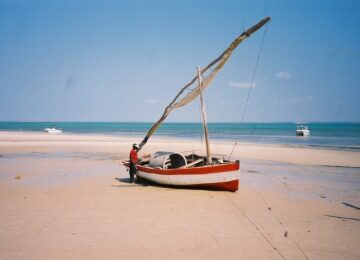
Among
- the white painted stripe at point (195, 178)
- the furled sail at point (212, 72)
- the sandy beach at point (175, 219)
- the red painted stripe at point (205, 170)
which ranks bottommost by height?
the sandy beach at point (175, 219)

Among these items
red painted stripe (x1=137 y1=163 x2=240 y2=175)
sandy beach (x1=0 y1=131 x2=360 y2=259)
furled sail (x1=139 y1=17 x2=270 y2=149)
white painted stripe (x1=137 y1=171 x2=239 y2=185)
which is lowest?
sandy beach (x1=0 y1=131 x2=360 y2=259)

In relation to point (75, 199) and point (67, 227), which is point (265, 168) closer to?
point (75, 199)

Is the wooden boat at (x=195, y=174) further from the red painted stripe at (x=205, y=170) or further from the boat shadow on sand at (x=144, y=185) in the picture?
the boat shadow on sand at (x=144, y=185)

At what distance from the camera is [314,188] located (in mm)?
14812

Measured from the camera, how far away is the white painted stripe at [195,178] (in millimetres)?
13125

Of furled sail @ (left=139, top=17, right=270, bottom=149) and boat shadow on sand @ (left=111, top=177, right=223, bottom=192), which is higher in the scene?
furled sail @ (left=139, top=17, right=270, bottom=149)

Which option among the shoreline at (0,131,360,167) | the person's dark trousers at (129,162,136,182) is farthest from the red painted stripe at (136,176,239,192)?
the shoreline at (0,131,360,167)

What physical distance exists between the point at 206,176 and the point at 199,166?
168 centimetres

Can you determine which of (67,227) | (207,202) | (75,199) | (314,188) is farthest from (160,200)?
(314,188)

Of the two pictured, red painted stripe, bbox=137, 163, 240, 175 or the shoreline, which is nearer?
red painted stripe, bbox=137, 163, 240, 175

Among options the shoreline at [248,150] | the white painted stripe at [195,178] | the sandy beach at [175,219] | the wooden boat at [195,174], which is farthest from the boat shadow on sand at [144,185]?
the shoreline at [248,150]

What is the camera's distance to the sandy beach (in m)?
7.32

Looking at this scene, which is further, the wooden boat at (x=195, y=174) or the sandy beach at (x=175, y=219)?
the wooden boat at (x=195, y=174)

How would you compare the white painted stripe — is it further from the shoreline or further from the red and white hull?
the shoreline
